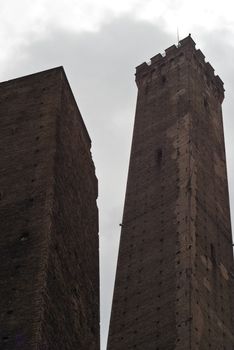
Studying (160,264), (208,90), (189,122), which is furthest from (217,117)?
(160,264)

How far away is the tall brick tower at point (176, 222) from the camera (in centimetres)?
2061

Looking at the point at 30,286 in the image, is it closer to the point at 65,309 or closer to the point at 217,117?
the point at 65,309

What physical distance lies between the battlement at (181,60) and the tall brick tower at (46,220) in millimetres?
20402

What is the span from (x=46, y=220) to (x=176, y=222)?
15.7 meters

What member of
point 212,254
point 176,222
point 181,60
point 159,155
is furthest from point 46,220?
point 181,60

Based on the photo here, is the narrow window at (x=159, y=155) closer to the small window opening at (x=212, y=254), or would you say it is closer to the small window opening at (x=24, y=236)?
the small window opening at (x=212, y=254)

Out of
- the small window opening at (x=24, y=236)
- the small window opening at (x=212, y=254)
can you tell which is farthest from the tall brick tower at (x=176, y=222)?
the small window opening at (x=24, y=236)

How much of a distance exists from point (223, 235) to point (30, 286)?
711 inches

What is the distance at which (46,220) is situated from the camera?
7434 millimetres

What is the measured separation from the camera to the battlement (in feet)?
97.8

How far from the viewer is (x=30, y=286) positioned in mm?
6867

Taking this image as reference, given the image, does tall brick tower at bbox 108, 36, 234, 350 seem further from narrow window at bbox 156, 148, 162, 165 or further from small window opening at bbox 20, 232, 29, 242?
small window opening at bbox 20, 232, 29, 242

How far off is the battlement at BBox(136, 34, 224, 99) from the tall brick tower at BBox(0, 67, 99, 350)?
20402mm

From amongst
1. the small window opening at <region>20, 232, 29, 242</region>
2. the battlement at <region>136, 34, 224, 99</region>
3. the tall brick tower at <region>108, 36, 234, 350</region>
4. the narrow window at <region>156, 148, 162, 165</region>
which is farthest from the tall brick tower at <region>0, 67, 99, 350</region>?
the battlement at <region>136, 34, 224, 99</region>
